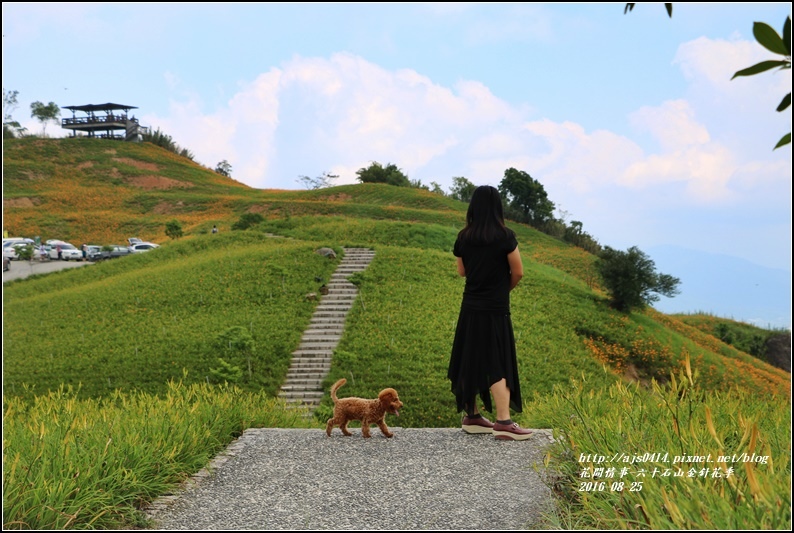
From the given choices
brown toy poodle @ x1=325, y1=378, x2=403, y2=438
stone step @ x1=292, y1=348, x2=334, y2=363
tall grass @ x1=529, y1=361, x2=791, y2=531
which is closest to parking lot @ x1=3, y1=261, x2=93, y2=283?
stone step @ x1=292, y1=348, x2=334, y2=363

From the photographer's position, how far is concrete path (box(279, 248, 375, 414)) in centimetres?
1389

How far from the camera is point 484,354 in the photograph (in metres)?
6.17

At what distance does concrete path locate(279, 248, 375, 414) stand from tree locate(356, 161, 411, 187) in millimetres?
27448

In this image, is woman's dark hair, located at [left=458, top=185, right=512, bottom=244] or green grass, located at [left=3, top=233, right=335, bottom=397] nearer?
woman's dark hair, located at [left=458, top=185, right=512, bottom=244]

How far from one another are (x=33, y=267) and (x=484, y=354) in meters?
35.8

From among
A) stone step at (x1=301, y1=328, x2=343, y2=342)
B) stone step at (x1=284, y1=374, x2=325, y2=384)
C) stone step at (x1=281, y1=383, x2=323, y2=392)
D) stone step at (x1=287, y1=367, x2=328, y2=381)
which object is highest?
stone step at (x1=301, y1=328, x2=343, y2=342)

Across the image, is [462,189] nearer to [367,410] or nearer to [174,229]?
[174,229]

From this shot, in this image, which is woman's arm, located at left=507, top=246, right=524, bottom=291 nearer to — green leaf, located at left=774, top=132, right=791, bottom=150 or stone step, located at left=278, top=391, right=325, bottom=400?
green leaf, located at left=774, top=132, right=791, bottom=150

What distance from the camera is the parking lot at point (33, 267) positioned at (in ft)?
107

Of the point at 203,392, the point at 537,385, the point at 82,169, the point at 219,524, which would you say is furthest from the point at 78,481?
the point at 82,169

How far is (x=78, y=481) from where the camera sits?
4328mm

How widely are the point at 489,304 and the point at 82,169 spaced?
62.4m

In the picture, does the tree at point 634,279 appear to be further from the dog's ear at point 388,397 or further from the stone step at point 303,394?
the dog's ear at point 388,397

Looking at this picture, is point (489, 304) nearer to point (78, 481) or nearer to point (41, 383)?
point (78, 481)
